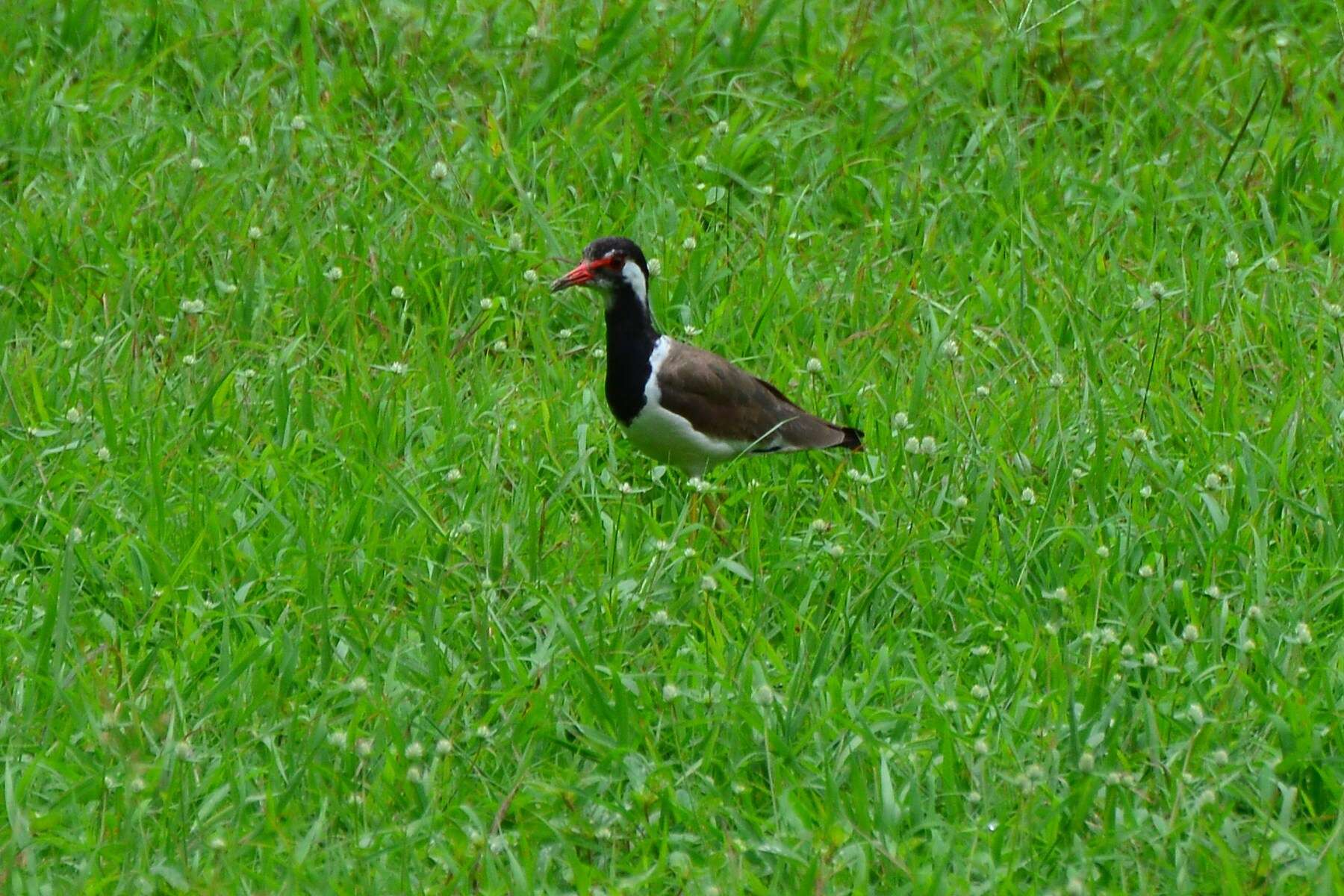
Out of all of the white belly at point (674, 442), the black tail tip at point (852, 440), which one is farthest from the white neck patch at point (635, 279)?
the black tail tip at point (852, 440)

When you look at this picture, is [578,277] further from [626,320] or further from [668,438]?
[668,438]

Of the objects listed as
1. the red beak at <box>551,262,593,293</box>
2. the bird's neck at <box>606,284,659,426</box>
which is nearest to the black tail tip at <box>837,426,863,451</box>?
the bird's neck at <box>606,284,659,426</box>

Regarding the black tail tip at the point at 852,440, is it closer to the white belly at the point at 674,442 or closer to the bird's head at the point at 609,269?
the white belly at the point at 674,442

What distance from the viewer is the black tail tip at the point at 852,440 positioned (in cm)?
605

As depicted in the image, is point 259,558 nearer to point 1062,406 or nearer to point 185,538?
point 185,538

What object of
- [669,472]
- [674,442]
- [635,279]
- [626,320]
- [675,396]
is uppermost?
[635,279]

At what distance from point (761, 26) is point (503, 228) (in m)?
1.60

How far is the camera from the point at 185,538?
5.41 meters

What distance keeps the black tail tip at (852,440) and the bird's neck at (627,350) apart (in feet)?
2.01

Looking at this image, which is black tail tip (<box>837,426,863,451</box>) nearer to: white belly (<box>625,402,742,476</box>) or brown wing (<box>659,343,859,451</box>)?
brown wing (<box>659,343,859,451</box>)

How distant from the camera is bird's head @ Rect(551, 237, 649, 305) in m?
6.09

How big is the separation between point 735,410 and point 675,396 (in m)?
0.21

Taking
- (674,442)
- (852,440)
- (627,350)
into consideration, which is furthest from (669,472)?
(852,440)

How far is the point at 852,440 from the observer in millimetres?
6086
